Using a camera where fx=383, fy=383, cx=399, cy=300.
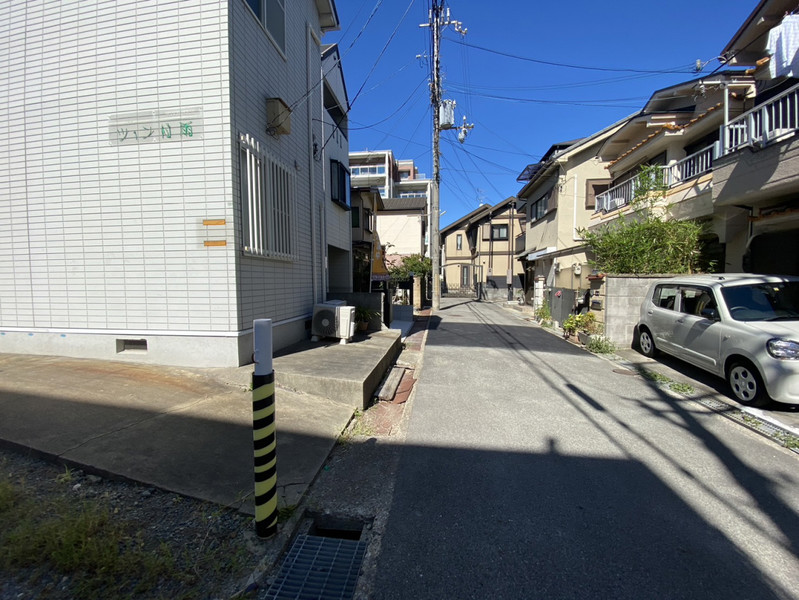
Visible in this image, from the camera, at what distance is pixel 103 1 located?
5.46 metres

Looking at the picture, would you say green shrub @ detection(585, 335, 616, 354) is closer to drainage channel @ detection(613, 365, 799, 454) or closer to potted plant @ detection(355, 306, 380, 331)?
drainage channel @ detection(613, 365, 799, 454)

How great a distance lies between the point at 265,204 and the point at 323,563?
206 inches

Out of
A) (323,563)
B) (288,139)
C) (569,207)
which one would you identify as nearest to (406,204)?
(569,207)

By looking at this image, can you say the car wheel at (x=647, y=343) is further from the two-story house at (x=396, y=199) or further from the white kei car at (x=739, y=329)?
the two-story house at (x=396, y=199)

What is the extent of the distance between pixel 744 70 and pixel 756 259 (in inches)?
187

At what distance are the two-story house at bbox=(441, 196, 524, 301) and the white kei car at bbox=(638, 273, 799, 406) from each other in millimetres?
21916

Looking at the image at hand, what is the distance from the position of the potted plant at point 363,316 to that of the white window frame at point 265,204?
A: 235 cm

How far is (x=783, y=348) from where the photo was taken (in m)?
4.60

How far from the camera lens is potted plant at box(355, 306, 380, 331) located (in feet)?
29.6

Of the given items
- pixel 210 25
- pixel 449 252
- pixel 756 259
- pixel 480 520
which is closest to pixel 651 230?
pixel 756 259

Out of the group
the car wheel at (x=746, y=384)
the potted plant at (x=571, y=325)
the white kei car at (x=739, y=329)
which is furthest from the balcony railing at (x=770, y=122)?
the potted plant at (x=571, y=325)

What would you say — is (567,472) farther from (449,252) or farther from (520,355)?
(449,252)

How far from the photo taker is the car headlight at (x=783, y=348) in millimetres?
4552

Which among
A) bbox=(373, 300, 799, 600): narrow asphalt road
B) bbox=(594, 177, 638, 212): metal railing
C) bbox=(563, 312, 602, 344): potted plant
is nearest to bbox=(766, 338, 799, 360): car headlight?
bbox=(373, 300, 799, 600): narrow asphalt road
